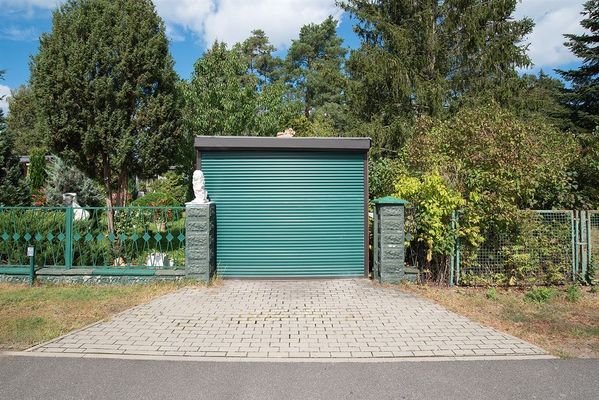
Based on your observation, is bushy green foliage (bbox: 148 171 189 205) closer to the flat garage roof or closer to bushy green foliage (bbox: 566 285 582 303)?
the flat garage roof

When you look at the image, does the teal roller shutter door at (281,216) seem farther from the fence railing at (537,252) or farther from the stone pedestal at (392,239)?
the fence railing at (537,252)

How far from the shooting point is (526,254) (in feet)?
23.4

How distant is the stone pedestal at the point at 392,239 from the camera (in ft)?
24.2

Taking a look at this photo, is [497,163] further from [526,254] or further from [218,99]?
[218,99]

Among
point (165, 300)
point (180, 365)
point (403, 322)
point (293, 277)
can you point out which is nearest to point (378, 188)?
point (293, 277)

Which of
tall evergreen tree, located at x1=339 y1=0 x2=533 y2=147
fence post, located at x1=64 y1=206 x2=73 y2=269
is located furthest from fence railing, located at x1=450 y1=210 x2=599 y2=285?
tall evergreen tree, located at x1=339 y1=0 x2=533 y2=147

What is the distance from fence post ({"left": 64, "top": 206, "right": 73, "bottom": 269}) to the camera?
7.52 m

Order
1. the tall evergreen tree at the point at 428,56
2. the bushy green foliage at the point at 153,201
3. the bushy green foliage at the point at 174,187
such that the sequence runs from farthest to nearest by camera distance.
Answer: the bushy green foliage at the point at 174,187
the tall evergreen tree at the point at 428,56
the bushy green foliage at the point at 153,201

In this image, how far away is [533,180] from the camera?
7.19 m

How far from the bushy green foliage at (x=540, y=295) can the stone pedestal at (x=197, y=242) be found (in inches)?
214

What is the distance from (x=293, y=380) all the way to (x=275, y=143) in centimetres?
513

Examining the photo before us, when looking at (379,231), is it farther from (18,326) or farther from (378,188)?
(18,326)

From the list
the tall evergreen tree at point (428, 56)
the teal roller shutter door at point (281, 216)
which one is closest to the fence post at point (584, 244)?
the teal roller shutter door at point (281, 216)

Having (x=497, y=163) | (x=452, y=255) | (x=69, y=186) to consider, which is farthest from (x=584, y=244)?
(x=69, y=186)
